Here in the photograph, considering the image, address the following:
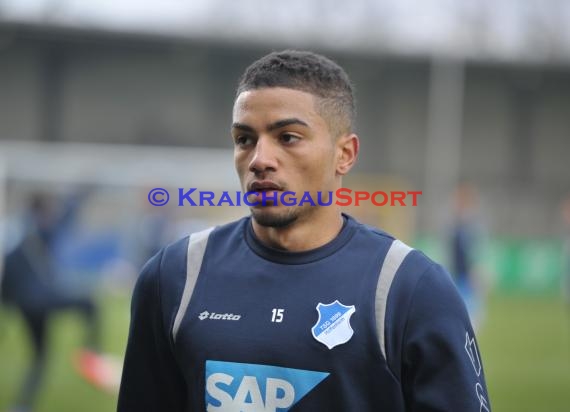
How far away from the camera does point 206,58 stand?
29.5 metres

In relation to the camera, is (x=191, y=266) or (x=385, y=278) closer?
(x=385, y=278)

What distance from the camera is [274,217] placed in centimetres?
252

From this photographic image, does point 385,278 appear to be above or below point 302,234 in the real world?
below

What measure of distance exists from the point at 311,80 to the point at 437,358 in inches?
32.2

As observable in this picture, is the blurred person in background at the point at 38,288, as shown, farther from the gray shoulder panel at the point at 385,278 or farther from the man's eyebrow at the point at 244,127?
the gray shoulder panel at the point at 385,278

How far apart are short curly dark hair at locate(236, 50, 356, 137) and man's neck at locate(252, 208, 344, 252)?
0.25 meters

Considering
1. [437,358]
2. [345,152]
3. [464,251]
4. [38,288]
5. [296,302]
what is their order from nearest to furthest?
[437,358] < [296,302] < [345,152] < [38,288] < [464,251]

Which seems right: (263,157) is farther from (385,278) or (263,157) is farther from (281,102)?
(385,278)

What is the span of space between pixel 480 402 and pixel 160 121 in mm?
26948

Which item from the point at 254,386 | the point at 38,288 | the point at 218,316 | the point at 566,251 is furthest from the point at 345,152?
the point at 566,251

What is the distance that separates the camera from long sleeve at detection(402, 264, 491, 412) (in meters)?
2.33

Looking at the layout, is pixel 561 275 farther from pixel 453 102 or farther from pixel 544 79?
pixel 544 79

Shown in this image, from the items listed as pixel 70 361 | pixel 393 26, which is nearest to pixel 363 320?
pixel 70 361

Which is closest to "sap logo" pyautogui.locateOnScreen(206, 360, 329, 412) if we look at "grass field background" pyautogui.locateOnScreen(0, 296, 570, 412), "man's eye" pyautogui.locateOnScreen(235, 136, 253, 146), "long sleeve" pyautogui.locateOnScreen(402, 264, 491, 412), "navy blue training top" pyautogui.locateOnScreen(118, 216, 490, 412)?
"navy blue training top" pyautogui.locateOnScreen(118, 216, 490, 412)
